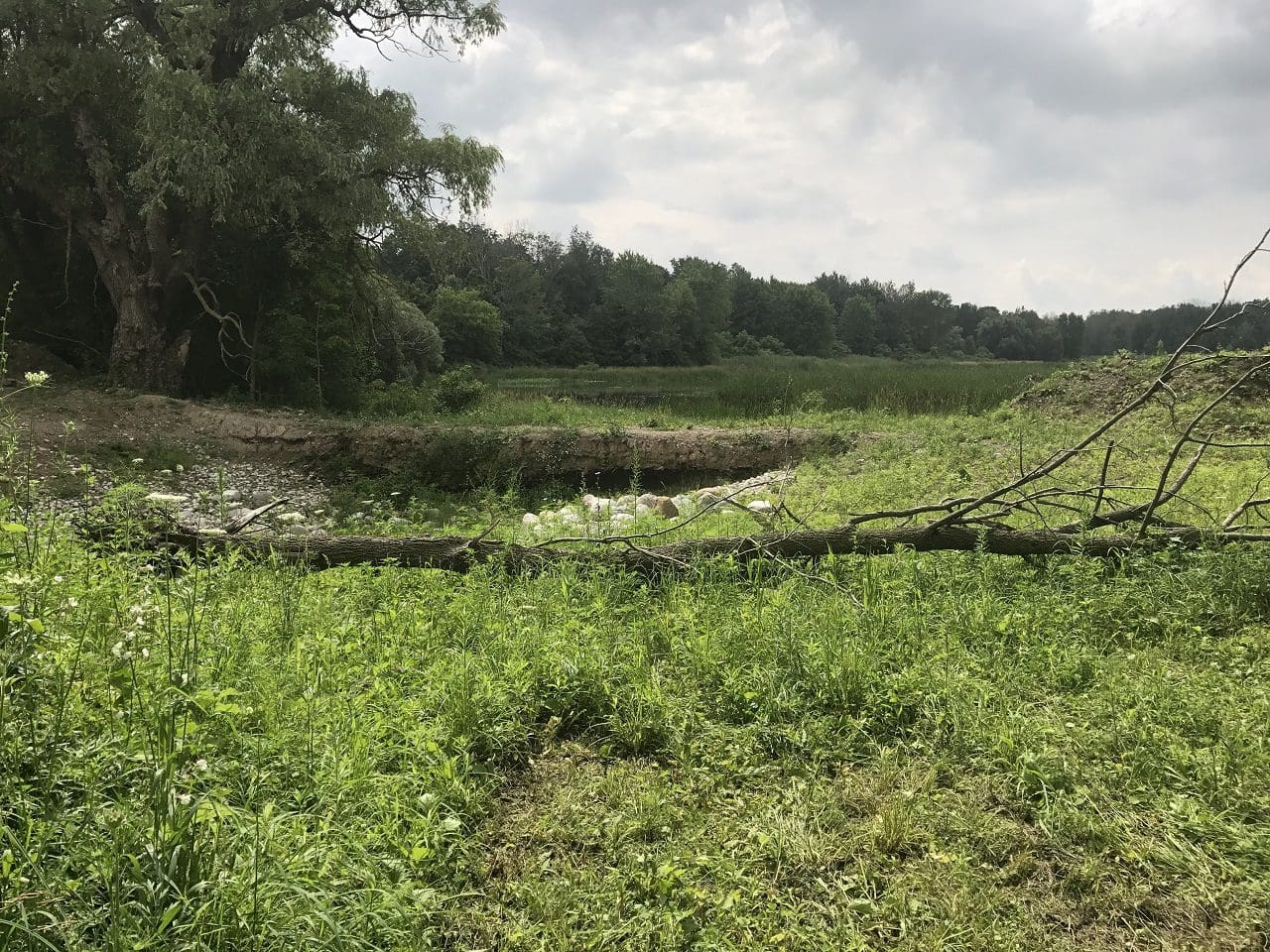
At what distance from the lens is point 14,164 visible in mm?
15750

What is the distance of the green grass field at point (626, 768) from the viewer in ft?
6.66

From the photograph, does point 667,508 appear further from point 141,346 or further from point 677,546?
point 141,346

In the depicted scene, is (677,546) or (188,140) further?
(188,140)

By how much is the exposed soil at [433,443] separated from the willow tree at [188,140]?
2500 millimetres

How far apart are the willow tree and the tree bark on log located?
1210cm

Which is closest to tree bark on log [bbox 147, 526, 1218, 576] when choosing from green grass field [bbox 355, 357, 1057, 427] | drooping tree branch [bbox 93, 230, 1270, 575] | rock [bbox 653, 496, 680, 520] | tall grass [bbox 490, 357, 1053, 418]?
drooping tree branch [bbox 93, 230, 1270, 575]

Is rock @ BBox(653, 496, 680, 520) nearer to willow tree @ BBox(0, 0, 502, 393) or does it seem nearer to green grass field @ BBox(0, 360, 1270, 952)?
green grass field @ BBox(0, 360, 1270, 952)

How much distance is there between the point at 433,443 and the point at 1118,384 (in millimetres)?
14346

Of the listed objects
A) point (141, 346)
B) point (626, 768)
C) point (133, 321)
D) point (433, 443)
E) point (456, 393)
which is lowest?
point (626, 768)

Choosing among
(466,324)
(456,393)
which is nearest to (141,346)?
(456,393)

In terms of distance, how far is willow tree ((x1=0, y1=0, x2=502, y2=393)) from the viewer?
568 inches

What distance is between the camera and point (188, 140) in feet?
45.5

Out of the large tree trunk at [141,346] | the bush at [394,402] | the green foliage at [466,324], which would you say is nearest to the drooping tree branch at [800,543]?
the bush at [394,402]

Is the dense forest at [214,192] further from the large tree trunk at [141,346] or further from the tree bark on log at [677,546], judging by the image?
the tree bark on log at [677,546]
